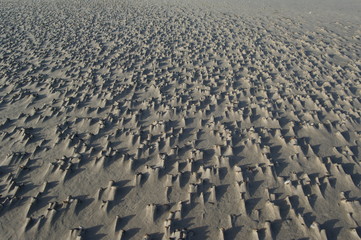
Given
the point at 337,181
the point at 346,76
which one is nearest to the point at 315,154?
the point at 337,181

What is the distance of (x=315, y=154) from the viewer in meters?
9.86

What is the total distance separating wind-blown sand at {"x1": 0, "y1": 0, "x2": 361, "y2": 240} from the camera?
7.58 m

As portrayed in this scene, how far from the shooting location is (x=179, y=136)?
10734 mm

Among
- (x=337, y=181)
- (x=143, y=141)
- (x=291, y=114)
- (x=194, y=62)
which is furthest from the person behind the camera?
(x=194, y=62)

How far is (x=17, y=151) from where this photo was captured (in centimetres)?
987

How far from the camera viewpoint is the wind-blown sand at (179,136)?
758 cm

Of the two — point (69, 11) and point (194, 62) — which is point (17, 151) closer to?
point (194, 62)

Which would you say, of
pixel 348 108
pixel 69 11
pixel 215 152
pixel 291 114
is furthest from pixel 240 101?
pixel 69 11

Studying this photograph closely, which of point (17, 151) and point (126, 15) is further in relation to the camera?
point (126, 15)

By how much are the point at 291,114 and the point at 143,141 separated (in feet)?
22.8

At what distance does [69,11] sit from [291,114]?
2675 cm

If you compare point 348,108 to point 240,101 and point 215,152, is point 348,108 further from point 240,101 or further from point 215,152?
point 215,152

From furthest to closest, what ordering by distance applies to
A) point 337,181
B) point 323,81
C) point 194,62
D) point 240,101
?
point 194,62
point 323,81
point 240,101
point 337,181

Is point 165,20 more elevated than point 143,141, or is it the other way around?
point 143,141
